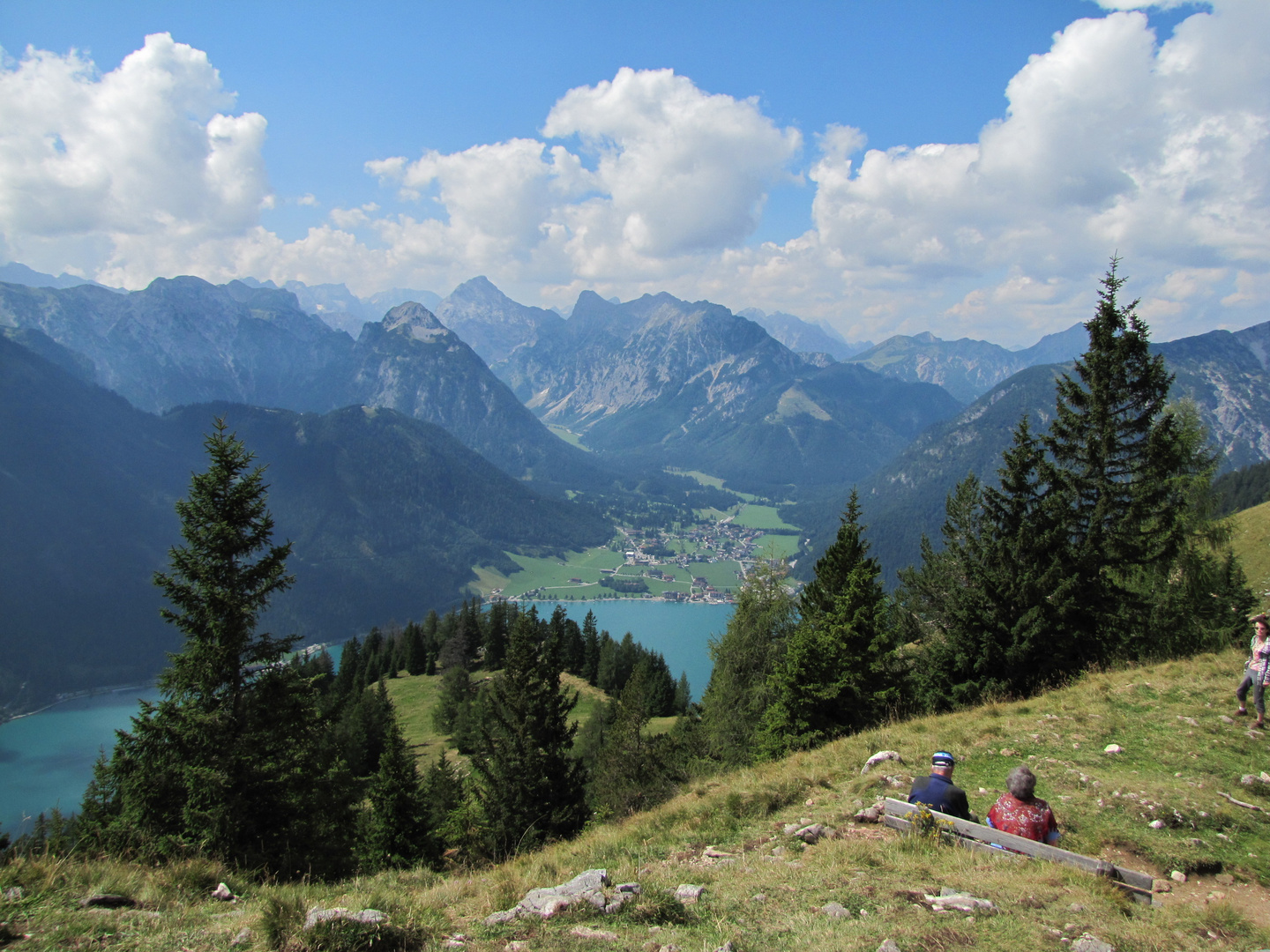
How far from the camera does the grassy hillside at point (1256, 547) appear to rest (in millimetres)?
51219

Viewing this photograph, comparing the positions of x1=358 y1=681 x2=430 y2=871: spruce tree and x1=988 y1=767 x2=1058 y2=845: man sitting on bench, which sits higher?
x1=988 y1=767 x2=1058 y2=845: man sitting on bench

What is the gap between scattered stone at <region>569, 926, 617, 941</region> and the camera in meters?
6.96

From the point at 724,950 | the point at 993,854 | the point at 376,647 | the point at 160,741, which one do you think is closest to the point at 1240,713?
the point at 993,854

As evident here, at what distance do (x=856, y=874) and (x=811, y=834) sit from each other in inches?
79.5

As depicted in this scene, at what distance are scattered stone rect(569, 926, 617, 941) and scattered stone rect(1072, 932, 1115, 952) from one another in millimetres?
4796

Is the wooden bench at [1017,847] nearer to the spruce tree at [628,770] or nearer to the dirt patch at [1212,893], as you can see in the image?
the dirt patch at [1212,893]

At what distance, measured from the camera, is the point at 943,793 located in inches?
398

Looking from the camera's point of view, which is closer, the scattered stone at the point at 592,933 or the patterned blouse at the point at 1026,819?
the scattered stone at the point at 592,933

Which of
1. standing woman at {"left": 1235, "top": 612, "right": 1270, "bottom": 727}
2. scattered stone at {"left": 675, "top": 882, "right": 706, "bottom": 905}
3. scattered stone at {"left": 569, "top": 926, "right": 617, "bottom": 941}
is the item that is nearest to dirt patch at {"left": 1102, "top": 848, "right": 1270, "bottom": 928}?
scattered stone at {"left": 675, "top": 882, "right": 706, "bottom": 905}

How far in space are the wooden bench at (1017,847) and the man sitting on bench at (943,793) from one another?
0.14m

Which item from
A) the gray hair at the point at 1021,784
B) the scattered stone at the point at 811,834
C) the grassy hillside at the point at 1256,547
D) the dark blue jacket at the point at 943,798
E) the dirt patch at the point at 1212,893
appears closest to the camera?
the dirt patch at the point at 1212,893

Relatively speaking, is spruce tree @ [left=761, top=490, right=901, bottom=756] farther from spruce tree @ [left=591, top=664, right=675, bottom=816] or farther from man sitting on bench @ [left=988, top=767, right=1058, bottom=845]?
man sitting on bench @ [left=988, top=767, right=1058, bottom=845]

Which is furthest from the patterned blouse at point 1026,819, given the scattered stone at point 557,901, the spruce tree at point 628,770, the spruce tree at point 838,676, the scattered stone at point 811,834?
the spruce tree at point 628,770

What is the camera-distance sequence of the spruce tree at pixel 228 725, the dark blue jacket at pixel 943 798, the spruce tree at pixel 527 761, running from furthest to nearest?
the spruce tree at pixel 527 761, the spruce tree at pixel 228 725, the dark blue jacket at pixel 943 798
